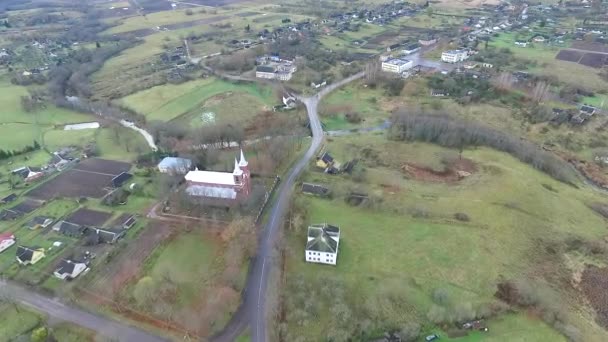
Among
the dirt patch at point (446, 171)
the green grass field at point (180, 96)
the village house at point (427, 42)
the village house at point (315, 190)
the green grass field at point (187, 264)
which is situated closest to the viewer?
the green grass field at point (187, 264)

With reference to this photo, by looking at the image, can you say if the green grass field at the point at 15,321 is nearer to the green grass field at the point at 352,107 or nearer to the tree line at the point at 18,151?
the tree line at the point at 18,151

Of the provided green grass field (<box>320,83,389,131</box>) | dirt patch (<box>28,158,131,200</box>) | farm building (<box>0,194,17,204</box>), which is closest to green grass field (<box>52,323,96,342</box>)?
dirt patch (<box>28,158,131,200</box>)

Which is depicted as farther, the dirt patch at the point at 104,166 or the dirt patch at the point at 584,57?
the dirt patch at the point at 584,57

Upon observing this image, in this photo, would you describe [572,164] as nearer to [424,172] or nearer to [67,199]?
[424,172]

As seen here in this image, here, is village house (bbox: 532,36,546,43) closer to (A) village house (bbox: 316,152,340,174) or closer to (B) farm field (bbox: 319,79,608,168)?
(B) farm field (bbox: 319,79,608,168)

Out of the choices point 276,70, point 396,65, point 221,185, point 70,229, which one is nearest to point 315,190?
point 221,185

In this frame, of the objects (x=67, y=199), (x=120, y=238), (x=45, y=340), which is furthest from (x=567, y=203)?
(x=67, y=199)

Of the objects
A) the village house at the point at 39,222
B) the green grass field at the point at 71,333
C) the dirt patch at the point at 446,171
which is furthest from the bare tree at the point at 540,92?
the village house at the point at 39,222
